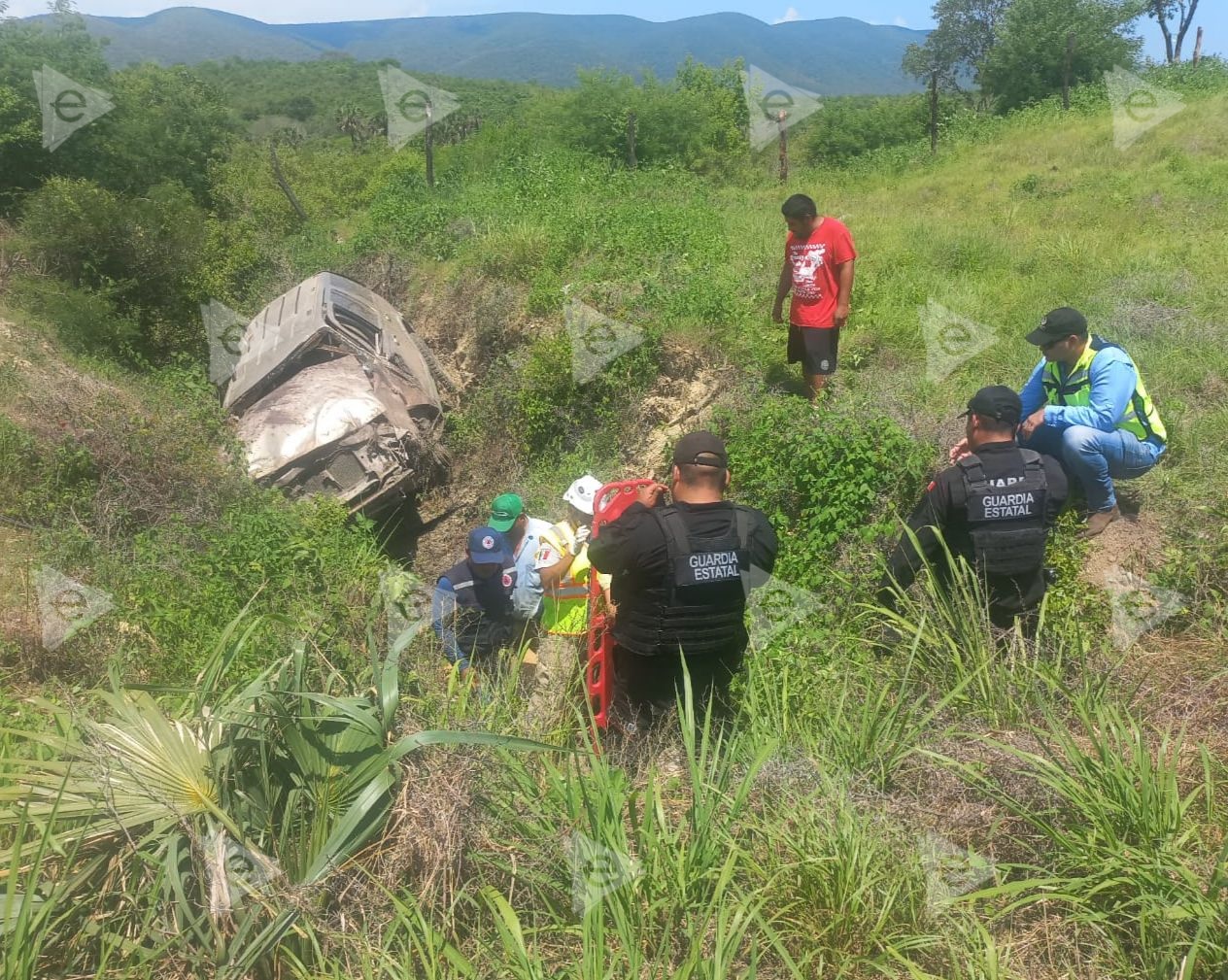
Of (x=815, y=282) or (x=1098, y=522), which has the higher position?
(x=815, y=282)

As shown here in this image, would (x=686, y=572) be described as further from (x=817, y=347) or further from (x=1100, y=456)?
(x=817, y=347)

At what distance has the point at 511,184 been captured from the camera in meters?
12.0

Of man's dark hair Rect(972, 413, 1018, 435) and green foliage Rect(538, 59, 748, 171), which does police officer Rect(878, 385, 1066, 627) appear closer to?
man's dark hair Rect(972, 413, 1018, 435)

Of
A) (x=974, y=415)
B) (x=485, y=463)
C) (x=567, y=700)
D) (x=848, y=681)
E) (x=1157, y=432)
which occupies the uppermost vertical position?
(x=974, y=415)

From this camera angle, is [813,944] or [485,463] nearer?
[813,944]

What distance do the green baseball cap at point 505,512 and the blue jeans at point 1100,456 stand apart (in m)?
2.71

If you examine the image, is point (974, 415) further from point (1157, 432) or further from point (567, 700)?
point (567, 700)

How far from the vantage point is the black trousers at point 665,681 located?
3057 millimetres

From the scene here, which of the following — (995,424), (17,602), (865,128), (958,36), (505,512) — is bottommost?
(17,602)

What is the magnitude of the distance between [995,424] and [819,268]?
98.1 inches

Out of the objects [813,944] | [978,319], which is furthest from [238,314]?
[813,944]

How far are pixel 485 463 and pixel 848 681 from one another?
5.14 m

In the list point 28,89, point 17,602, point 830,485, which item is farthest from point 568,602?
point 28,89

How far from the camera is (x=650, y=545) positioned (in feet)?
9.51
